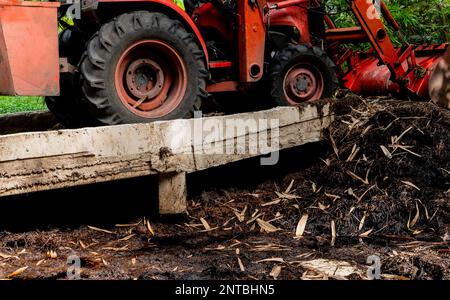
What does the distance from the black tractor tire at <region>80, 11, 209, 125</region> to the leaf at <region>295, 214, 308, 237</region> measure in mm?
1158

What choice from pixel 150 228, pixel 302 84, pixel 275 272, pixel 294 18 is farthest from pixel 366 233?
pixel 294 18

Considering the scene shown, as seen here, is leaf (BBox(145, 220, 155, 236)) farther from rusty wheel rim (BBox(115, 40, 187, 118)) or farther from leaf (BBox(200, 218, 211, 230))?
rusty wheel rim (BBox(115, 40, 187, 118))

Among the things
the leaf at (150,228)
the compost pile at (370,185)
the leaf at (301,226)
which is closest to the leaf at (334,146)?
the compost pile at (370,185)

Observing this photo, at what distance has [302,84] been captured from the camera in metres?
5.40

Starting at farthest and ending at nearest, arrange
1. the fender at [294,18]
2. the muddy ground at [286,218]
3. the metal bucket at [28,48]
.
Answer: the fender at [294,18]
the metal bucket at [28,48]
the muddy ground at [286,218]

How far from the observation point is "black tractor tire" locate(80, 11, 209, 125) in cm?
420

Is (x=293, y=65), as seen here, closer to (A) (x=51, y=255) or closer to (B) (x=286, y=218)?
(B) (x=286, y=218)

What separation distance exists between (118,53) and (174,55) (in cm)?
45

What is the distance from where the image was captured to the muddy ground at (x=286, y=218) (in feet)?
11.3

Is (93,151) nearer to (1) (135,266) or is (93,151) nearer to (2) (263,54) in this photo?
(1) (135,266)

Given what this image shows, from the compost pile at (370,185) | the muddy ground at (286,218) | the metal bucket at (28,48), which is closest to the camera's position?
the muddy ground at (286,218)

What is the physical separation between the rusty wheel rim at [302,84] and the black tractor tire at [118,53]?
3.50ft

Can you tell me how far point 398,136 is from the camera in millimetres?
4816

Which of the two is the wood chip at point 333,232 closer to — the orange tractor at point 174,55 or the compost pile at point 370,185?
the compost pile at point 370,185
